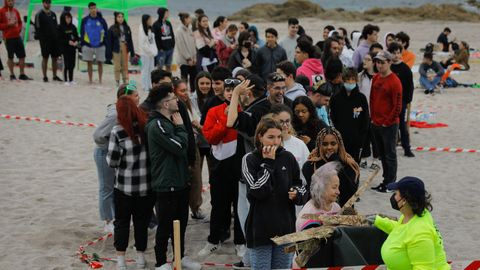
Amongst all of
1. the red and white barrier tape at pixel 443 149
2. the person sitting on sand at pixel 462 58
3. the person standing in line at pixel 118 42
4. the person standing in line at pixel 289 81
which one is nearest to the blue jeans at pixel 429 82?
the person sitting on sand at pixel 462 58

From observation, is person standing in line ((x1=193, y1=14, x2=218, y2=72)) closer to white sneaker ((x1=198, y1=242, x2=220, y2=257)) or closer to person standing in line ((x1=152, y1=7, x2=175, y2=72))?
person standing in line ((x1=152, y1=7, x2=175, y2=72))

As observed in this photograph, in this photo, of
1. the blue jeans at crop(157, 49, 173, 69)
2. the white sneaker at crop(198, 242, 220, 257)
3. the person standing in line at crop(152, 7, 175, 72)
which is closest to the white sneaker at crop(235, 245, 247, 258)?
the white sneaker at crop(198, 242, 220, 257)

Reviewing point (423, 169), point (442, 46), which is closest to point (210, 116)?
point (423, 169)

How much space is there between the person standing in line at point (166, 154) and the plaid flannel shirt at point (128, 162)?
10 cm

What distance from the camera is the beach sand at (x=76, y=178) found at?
7863 mm

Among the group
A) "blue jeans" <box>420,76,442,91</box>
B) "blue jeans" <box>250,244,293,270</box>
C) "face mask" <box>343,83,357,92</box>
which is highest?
"face mask" <box>343,83,357,92</box>

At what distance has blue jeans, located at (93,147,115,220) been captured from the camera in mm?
7762

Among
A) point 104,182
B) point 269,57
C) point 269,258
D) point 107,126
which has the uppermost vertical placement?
point 269,57

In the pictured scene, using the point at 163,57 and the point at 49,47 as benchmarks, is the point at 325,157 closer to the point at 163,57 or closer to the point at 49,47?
the point at 163,57

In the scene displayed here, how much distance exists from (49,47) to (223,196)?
11.9 m

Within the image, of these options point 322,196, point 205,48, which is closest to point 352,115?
point 322,196

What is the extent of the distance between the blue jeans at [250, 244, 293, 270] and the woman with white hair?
317 mm

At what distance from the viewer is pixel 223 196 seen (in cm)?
762

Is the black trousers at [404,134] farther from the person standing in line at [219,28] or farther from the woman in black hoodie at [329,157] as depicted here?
the person standing in line at [219,28]
